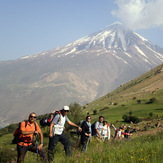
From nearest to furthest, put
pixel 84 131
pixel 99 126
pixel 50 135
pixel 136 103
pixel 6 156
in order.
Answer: pixel 50 135 < pixel 84 131 < pixel 99 126 < pixel 6 156 < pixel 136 103

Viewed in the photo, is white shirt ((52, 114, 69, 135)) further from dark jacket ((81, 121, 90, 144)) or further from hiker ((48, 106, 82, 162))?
dark jacket ((81, 121, 90, 144))

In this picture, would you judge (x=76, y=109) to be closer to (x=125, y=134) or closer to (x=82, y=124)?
(x=125, y=134)

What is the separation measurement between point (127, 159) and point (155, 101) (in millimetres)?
63447

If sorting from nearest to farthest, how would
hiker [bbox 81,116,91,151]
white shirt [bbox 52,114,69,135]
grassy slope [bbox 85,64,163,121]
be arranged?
white shirt [bbox 52,114,69,135]
hiker [bbox 81,116,91,151]
grassy slope [bbox 85,64,163,121]

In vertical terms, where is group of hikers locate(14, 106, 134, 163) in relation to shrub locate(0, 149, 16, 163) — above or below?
above

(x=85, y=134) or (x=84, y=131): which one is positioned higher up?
(x=84, y=131)

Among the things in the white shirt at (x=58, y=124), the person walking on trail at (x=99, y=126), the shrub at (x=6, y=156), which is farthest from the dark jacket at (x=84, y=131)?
the shrub at (x=6, y=156)

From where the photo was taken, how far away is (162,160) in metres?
5.59

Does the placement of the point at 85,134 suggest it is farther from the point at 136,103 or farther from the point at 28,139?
the point at 136,103

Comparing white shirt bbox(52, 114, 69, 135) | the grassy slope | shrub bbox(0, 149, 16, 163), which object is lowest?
shrub bbox(0, 149, 16, 163)

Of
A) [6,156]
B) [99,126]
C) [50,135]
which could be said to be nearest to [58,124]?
[50,135]

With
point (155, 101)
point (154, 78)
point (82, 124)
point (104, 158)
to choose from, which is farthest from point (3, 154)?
point (154, 78)

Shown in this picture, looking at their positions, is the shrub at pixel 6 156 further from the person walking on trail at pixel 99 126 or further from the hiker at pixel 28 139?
the hiker at pixel 28 139

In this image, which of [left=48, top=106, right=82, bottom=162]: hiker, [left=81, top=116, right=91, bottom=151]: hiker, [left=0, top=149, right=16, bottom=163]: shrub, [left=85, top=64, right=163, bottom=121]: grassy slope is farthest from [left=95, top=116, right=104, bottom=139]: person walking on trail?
[left=85, top=64, right=163, bottom=121]: grassy slope
